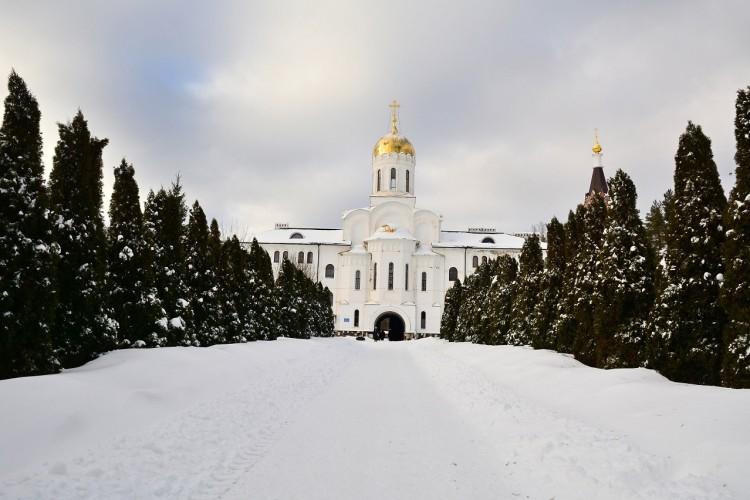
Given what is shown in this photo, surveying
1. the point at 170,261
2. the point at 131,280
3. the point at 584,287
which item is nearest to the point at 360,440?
the point at 131,280

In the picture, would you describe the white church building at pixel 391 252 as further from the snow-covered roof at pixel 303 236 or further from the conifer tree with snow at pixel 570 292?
the conifer tree with snow at pixel 570 292

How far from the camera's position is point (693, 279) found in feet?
31.2

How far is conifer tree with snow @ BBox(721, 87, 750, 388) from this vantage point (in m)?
→ 8.01

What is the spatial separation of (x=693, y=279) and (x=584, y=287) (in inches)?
184


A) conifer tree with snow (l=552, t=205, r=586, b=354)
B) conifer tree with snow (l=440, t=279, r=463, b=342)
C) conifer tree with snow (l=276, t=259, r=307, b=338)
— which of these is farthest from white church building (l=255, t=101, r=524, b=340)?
conifer tree with snow (l=552, t=205, r=586, b=354)

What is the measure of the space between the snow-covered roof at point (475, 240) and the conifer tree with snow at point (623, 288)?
172 feet

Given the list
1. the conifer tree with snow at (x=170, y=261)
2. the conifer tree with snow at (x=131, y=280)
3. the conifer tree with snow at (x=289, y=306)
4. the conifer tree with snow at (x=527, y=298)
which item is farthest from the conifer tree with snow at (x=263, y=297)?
the conifer tree with snow at (x=131, y=280)

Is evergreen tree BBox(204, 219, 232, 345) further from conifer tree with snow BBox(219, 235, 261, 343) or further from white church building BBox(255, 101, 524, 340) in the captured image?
white church building BBox(255, 101, 524, 340)

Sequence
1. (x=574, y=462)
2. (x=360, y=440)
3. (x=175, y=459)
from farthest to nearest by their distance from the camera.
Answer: (x=360, y=440) → (x=175, y=459) → (x=574, y=462)

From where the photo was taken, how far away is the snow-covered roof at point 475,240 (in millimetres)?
66125

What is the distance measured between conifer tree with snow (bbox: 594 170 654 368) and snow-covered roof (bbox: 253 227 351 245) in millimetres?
53513

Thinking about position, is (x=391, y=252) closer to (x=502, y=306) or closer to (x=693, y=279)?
(x=502, y=306)

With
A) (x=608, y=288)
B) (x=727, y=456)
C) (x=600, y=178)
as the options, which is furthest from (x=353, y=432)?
(x=600, y=178)

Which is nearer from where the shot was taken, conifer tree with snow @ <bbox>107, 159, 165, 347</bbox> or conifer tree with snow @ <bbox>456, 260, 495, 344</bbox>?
conifer tree with snow @ <bbox>107, 159, 165, 347</bbox>
